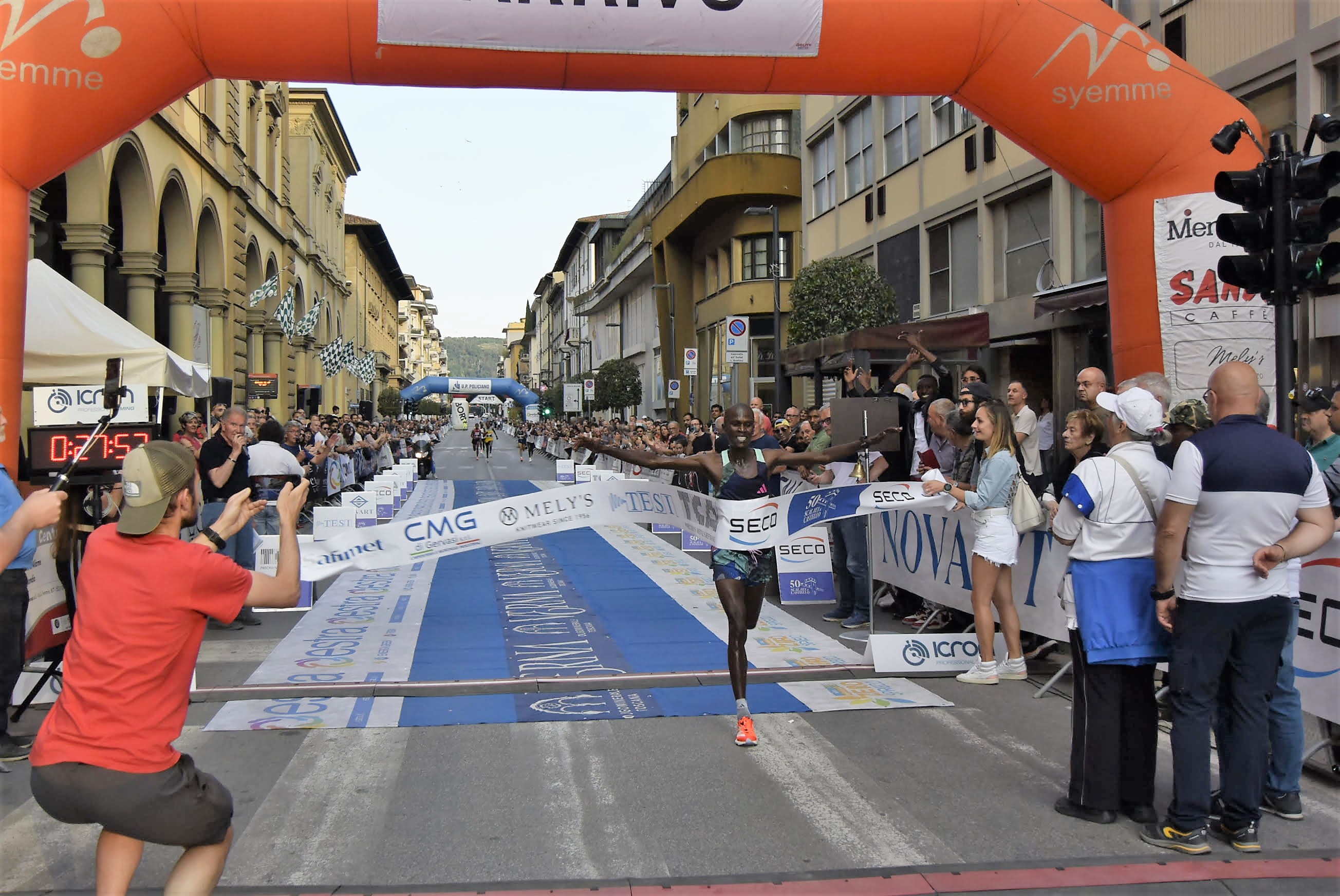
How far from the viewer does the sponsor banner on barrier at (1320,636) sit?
5.64m

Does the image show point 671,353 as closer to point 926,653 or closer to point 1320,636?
point 926,653

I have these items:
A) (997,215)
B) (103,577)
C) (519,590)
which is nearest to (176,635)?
(103,577)

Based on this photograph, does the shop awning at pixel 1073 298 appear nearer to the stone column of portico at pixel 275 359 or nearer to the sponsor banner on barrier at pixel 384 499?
the sponsor banner on barrier at pixel 384 499

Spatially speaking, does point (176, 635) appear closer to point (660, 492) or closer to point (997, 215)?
point (660, 492)

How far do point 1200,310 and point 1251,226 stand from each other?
6.53 ft

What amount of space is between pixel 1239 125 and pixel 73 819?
7.91 m

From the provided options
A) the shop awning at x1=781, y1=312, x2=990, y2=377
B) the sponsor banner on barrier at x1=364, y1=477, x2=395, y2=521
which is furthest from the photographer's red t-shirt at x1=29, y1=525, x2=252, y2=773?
the sponsor banner on barrier at x1=364, y1=477, x2=395, y2=521

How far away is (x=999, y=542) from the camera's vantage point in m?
7.69

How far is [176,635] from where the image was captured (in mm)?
3203

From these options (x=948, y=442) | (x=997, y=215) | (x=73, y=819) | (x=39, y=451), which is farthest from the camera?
(x=997, y=215)

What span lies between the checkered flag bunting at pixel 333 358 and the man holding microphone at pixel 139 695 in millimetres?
38981

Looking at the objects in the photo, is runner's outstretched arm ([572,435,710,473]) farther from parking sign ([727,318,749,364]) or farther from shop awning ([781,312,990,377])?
parking sign ([727,318,749,364])

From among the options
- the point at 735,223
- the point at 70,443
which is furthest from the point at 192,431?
the point at 735,223

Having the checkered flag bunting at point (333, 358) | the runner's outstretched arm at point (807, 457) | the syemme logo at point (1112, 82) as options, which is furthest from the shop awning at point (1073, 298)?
the checkered flag bunting at point (333, 358)
